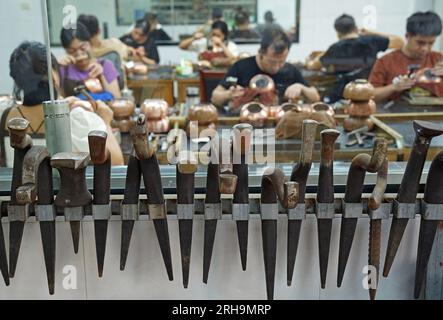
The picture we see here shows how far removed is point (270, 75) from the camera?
1978 mm

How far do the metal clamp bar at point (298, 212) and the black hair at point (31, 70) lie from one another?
1.48 ft

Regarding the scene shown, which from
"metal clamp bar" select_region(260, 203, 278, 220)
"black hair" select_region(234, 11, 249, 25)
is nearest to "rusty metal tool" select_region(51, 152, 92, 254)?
"metal clamp bar" select_region(260, 203, 278, 220)

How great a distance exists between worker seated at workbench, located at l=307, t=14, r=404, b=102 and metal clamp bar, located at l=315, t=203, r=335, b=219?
5.24ft

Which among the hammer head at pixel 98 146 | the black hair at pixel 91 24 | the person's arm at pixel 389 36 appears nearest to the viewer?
the hammer head at pixel 98 146

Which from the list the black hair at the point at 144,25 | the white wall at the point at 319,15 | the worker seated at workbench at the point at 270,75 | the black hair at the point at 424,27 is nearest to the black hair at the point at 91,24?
the white wall at the point at 319,15

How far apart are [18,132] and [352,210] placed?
17.1 inches

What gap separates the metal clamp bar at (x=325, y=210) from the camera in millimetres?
683

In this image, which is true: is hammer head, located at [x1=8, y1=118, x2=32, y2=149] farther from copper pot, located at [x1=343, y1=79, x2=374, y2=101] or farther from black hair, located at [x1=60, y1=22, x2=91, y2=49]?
copper pot, located at [x1=343, y1=79, x2=374, y2=101]

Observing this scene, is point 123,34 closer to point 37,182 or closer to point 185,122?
point 185,122

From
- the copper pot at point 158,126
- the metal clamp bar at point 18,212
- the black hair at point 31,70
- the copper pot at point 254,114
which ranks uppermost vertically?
the black hair at point 31,70

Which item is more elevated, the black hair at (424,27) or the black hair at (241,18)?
the black hair at (241,18)

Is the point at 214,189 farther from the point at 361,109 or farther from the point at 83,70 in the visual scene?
the point at 83,70

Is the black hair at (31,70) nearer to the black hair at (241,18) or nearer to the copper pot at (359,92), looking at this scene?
the copper pot at (359,92)

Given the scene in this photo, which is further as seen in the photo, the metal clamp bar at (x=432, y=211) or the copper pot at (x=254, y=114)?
the copper pot at (x=254, y=114)
